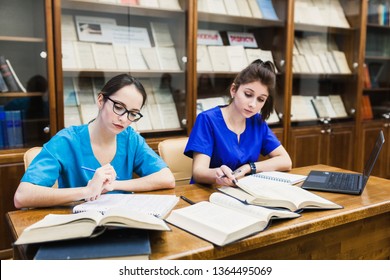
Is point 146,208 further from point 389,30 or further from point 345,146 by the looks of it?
point 389,30

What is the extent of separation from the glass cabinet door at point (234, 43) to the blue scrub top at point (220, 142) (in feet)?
3.52

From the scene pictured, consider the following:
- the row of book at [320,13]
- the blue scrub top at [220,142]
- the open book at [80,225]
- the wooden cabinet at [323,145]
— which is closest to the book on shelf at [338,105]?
the wooden cabinet at [323,145]

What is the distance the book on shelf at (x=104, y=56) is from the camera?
2717 millimetres

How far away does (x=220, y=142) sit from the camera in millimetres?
1929

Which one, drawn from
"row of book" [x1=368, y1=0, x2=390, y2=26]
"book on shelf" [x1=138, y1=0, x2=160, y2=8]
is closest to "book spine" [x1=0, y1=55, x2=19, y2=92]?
"book on shelf" [x1=138, y1=0, x2=160, y2=8]

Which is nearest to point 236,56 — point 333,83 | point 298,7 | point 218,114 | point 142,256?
point 298,7

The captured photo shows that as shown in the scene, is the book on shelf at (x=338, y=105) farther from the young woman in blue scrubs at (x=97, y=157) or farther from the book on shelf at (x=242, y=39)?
the young woman in blue scrubs at (x=97, y=157)

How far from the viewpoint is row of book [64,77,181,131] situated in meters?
2.60

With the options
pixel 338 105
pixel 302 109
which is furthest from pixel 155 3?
pixel 338 105

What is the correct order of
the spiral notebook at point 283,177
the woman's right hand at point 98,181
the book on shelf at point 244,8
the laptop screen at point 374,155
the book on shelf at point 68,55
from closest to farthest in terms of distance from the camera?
the woman's right hand at point 98,181 < the laptop screen at point 374,155 < the spiral notebook at point 283,177 < the book on shelf at point 68,55 < the book on shelf at point 244,8

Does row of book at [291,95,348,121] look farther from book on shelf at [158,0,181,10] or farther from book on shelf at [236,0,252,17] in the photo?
book on shelf at [158,0,181,10]

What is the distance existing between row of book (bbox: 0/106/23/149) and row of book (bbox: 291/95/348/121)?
222 centimetres

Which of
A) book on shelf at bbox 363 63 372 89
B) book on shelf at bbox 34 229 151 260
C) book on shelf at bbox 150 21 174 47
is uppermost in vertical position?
book on shelf at bbox 150 21 174 47

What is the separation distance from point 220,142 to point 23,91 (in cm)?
133
